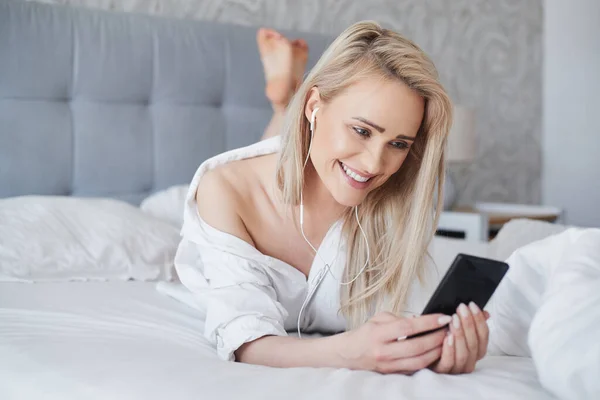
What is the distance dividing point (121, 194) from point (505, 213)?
172cm

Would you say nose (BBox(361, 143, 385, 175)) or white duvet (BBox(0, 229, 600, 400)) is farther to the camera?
nose (BBox(361, 143, 385, 175))

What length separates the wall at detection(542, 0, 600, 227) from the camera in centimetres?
380

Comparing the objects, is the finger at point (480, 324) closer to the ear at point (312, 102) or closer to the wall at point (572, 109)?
the ear at point (312, 102)

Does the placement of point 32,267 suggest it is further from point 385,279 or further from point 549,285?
point 549,285

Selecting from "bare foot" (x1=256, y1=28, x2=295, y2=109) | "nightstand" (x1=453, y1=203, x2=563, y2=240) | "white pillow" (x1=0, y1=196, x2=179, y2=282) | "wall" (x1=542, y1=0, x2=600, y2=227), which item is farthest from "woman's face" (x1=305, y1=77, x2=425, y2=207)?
"wall" (x1=542, y1=0, x2=600, y2=227)

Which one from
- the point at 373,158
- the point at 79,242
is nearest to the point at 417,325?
the point at 373,158

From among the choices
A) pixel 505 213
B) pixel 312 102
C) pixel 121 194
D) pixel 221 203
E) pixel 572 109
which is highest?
pixel 312 102

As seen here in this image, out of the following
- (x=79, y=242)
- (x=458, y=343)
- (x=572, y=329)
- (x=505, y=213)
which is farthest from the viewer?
(x=505, y=213)

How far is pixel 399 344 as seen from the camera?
1.00 meters

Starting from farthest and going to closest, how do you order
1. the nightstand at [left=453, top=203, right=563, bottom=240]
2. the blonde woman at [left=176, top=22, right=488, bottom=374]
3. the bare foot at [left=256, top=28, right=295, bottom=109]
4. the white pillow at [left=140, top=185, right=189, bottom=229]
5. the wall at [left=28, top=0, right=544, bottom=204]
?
the wall at [left=28, top=0, right=544, bottom=204] → the nightstand at [left=453, top=203, right=563, bottom=240] → the bare foot at [left=256, top=28, right=295, bottom=109] → the white pillow at [left=140, top=185, right=189, bottom=229] → the blonde woman at [left=176, top=22, right=488, bottom=374]

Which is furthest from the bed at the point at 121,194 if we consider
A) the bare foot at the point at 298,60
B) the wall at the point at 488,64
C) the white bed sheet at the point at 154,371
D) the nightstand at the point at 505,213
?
the nightstand at the point at 505,213

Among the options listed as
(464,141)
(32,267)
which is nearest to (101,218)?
(32,267)

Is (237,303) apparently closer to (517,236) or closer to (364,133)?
(364,133)

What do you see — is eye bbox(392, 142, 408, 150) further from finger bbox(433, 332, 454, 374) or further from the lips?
finger bbox(433, 332, 454, 374)
